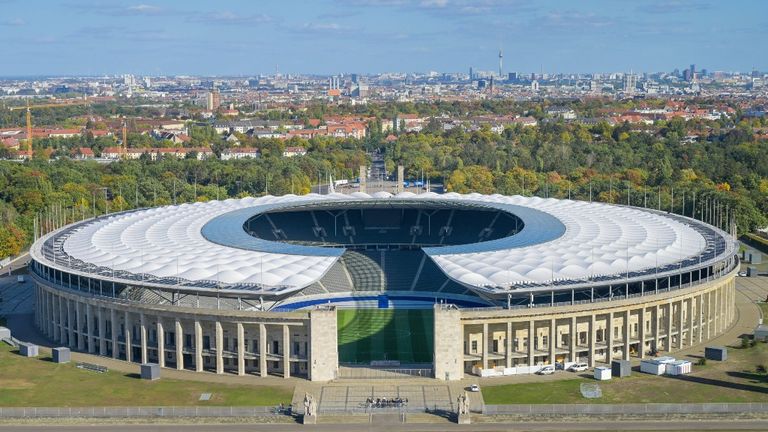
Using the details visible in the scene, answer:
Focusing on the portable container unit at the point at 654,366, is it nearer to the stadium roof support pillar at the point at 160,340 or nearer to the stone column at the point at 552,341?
the stone column at the point at 552,341

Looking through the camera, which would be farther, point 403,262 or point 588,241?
point 403,262

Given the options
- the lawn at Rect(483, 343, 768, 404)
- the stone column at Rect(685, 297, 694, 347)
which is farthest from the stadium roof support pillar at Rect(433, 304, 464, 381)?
the stone column at Rect(685, 297, 694, 347)

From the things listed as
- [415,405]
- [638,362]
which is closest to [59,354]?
[415,405]

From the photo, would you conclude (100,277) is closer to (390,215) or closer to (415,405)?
(415,405)

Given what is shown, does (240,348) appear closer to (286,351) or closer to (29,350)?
(286,351)

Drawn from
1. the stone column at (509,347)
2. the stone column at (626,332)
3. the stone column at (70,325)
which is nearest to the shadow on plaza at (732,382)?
the stone column at (626,332)

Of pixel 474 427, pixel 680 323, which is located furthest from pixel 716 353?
pixel 474 427
